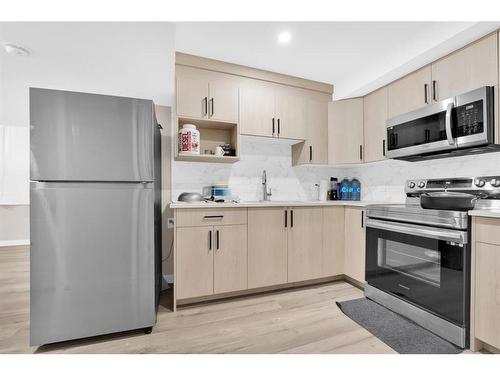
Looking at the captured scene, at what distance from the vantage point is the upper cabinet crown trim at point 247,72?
2.38 meters

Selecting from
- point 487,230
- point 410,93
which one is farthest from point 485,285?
point 410,93

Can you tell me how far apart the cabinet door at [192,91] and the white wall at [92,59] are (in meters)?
0.19

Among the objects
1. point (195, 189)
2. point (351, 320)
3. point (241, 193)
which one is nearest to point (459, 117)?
point (351, 320)

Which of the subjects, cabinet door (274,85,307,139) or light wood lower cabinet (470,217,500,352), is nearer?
light wood lower cabinet (470,217,500,352)

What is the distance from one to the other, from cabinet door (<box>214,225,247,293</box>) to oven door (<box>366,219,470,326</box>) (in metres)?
1.19

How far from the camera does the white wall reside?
1.89 metres

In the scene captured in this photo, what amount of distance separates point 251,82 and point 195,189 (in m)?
1.35

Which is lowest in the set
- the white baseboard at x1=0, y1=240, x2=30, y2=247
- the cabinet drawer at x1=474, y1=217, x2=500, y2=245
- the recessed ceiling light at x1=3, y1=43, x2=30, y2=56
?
the white baseboard at x1=0, y1=240, x2=30, y2=247

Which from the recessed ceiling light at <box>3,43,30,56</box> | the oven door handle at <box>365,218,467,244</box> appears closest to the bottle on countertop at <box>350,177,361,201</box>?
the oven door handle at <box>365,218,467,244</box>

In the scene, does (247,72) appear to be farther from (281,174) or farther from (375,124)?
(375,124)

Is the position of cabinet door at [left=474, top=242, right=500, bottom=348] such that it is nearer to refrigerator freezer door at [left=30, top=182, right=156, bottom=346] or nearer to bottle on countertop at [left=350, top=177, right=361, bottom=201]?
bottle on countertop at [left=350, top=177, right=361, bottom=201]

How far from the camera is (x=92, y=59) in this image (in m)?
2.31

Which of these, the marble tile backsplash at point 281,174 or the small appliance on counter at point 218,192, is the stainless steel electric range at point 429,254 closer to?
the marble tile backsplash at point 281,174
